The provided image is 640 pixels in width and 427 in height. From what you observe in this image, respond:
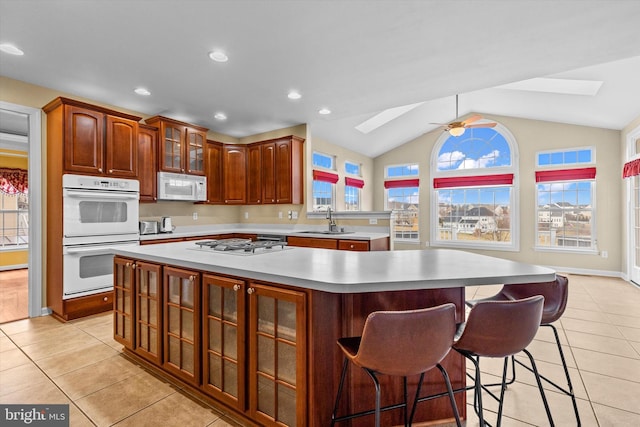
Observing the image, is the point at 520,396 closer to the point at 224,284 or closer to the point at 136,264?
the point at 224,284

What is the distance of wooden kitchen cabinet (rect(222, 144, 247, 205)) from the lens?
5.18 metres

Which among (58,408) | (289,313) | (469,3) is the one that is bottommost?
(58,408)

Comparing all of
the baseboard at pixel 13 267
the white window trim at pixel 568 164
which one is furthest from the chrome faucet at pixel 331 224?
the baseboard at pixel 13 267

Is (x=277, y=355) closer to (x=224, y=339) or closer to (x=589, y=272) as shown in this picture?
(x=224, y=339)

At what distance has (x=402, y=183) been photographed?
7.79 metres

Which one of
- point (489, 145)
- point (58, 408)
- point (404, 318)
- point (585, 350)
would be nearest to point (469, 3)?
point (404, 318)

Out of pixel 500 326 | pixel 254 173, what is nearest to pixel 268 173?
pixel 254 173

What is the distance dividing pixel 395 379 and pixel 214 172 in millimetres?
4377

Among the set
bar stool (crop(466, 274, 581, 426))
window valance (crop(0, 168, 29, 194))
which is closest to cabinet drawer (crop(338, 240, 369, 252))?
bar stool (crop(466, 274, 581, 426))

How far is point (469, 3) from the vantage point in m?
2.04

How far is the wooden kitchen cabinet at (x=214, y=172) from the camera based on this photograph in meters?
4.93

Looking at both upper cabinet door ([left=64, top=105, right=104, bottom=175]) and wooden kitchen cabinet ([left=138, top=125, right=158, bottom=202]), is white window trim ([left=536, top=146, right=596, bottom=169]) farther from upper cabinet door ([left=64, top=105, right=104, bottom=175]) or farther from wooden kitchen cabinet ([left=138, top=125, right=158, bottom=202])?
upper cabinet door ([left=64, top=105, right=104, bottom=175])

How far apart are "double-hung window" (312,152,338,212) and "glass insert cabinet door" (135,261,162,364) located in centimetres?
430

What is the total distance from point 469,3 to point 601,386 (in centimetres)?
270
